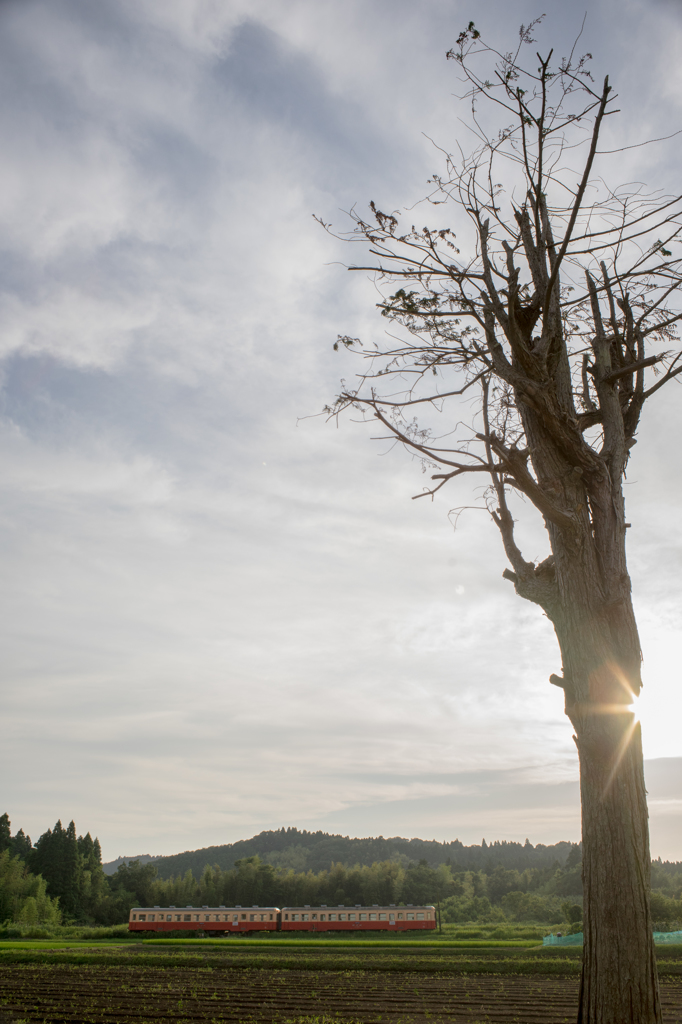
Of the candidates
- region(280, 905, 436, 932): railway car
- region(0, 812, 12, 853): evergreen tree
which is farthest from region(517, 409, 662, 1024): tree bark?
region(0, 812, 12, 853): evergreen tree

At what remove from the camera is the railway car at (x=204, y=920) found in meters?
42.4

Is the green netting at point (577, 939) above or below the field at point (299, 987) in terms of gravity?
below

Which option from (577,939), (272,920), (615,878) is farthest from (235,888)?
(615,878)

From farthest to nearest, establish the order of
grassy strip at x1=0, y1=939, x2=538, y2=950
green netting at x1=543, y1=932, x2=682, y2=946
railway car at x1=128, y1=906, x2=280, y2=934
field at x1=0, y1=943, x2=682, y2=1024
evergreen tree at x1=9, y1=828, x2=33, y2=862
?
evergreen tree at x1=9, y1=828, x2=33, y2=862, railway car at x1=128, y1=906, x2=280, y2=934, grassy strip at x1=0, y1=939, x2=538, y2=950, green netting at x1=543, y1=932, x2=682, y2=946, field at x1=0, y1=943, x2=682, y2=1024

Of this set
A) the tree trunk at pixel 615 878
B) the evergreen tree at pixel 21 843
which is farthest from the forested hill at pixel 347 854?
the tree trunk at pixel 615 878

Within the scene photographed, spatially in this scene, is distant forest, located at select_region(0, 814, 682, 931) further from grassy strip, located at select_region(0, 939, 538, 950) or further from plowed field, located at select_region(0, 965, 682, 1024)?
plowed field, located at select_region(0, 965, 682, 1024)

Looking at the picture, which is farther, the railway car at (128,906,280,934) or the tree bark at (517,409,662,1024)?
the railway car at (128,906,280,934)

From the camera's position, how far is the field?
13.3 meters

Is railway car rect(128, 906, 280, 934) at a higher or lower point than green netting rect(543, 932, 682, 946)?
lower

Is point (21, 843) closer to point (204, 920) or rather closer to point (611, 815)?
point (204, 920)

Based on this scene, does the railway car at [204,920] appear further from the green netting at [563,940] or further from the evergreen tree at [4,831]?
the evergreen tree at [4,831]

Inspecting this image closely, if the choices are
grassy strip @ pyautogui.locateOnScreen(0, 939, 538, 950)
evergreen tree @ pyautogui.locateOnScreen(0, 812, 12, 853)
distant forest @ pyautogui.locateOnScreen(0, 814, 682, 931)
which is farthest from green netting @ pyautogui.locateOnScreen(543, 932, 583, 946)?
evergreen tree @ pyautogui.locateOnScreen(0, 812, 12, 853)

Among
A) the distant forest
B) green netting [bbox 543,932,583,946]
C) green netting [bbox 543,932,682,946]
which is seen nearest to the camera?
green netting [bbox 543,932,682,946]

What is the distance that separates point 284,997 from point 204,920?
31.7 m
